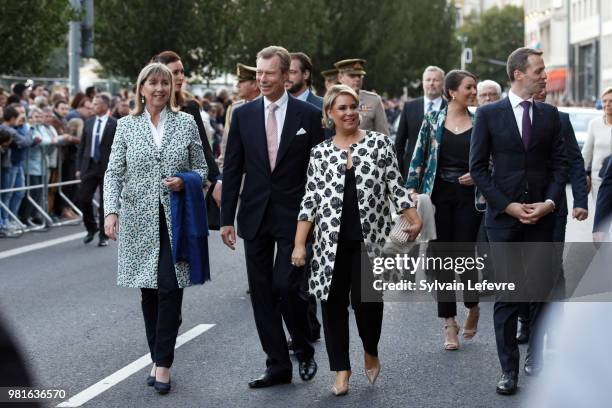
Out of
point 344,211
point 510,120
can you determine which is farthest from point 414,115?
point 344,211

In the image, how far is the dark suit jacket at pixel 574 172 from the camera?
8.62 m

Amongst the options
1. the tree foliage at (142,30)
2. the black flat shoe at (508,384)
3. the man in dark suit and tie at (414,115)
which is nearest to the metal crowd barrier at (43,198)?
the man in dark suit and tie at (414,115)

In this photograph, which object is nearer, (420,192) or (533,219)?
(533,219)

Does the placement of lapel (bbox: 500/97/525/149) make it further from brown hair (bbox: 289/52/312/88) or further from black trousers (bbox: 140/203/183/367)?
brown hair (bbox: 289/52/312/88)

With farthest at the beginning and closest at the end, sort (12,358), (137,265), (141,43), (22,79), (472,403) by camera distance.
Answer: (141,43)
(22,79)
(137,265)
(472,403)
(12,358)

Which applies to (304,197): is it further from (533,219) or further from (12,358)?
(12,358)

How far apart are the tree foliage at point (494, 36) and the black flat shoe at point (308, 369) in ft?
387

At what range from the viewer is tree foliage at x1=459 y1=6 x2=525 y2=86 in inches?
4970

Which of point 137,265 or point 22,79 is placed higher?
point 22,79

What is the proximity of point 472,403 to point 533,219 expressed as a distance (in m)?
1.13

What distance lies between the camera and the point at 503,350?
25.5 ft

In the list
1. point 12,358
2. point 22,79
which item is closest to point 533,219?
point 12,358

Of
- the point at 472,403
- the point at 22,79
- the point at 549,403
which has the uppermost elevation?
the point at 22,79

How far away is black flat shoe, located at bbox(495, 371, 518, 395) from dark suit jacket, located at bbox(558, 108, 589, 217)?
1.26m
